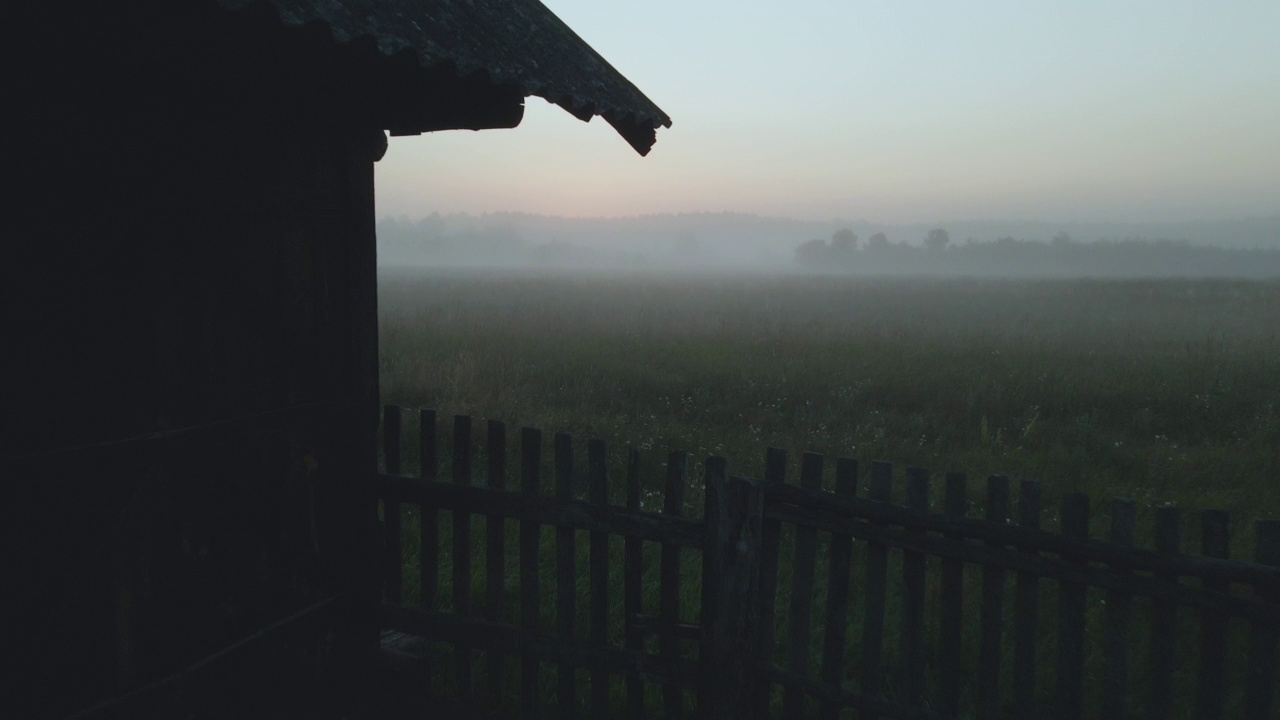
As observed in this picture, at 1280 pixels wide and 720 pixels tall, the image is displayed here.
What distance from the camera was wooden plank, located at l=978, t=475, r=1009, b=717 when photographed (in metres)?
3.20

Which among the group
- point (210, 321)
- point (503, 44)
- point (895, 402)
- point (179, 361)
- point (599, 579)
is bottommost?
point (895, 402)

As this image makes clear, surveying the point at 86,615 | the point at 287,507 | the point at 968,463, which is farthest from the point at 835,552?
the point at 968,463

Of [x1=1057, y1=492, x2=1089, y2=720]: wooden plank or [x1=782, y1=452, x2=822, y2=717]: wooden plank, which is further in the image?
[x1=782, y1=452, x2=822, y2=717]: wooden plank

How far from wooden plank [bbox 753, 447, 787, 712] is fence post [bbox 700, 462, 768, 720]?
6 cm

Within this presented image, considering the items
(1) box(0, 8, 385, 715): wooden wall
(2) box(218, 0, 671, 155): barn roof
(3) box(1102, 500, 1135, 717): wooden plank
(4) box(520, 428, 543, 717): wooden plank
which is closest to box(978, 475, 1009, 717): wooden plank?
(3) box(1102, 500, 1135, 717): wooden plank

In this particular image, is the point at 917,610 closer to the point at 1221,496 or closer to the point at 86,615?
the point at 86,615

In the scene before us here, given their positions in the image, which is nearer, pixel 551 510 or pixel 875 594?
pixel 875 594

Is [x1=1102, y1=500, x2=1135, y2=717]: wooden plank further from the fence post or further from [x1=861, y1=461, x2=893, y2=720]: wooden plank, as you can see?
the fence post

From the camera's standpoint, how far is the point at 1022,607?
3258 mm

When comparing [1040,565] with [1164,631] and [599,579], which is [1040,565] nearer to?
[1164,631]

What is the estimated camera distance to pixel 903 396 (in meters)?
11.0

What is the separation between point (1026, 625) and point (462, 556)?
2.60 metres

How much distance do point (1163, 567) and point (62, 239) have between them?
12.7ft

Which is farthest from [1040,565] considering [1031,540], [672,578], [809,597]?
[672,578]
